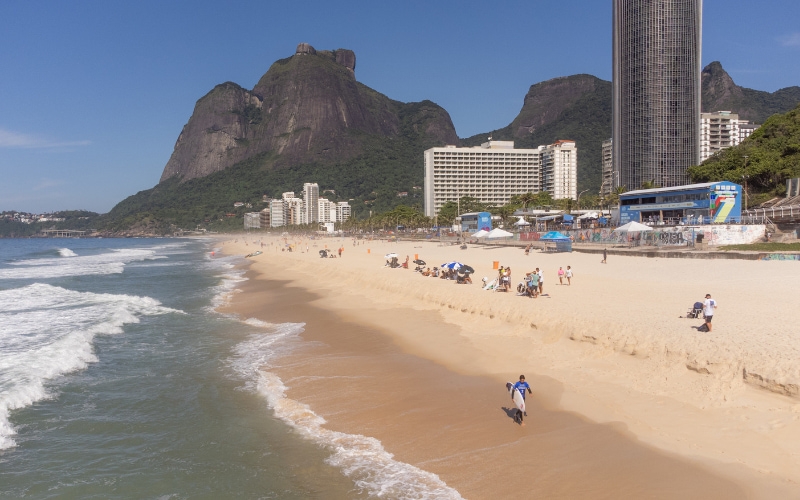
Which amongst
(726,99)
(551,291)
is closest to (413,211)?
(551,291)

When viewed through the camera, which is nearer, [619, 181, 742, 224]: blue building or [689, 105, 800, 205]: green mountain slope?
[619, 181, 742, 224]: blue building

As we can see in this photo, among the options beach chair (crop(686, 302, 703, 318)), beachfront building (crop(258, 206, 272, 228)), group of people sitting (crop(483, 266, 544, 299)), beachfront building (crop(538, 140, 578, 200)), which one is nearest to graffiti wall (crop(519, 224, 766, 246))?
group of people sitting (crop(483, 266, 544, 299))

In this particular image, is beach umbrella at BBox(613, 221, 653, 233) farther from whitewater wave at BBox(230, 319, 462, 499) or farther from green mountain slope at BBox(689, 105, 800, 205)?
whitewater wave at BBox(230, 319, 462, 499)

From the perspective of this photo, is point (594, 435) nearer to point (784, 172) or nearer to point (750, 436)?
point (750, 436)

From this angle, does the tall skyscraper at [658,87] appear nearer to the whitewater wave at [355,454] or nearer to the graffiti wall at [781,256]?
the graffiti wall at [781,256]

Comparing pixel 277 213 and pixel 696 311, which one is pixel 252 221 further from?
pixel 696 311

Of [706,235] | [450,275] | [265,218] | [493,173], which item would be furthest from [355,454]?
[265,218]
